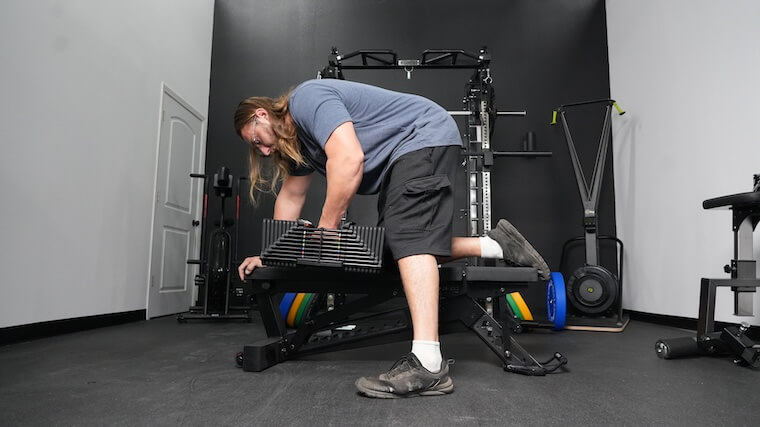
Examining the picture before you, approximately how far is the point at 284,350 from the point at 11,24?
2.17 m

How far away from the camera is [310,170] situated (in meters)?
1.88

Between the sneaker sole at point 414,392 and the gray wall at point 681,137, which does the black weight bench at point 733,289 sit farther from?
the sneaker sole at point 414,392

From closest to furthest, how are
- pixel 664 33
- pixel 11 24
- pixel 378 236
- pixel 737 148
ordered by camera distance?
pixel 378 236 → pixel 11 24 → pixel 737 148 → pixel 664 33

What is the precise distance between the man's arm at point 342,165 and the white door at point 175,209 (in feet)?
8.94

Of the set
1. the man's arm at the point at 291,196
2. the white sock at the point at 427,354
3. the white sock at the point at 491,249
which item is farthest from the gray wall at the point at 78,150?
the white sock at the point at 491,249

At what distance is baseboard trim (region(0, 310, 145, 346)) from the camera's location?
2357 mm

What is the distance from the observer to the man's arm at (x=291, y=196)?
187 centimetres

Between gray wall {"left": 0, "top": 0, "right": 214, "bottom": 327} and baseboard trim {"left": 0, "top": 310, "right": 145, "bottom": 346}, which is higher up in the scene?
gray wall {"left": 0, "top": 0, "right": 214, "bottom": 327}

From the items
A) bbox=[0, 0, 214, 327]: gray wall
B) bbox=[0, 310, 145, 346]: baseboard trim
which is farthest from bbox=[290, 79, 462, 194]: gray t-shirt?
bbox=[0, 310, 145, 346]: baseboard trim

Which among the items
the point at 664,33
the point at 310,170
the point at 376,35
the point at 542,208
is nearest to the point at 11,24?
the point at 310,170

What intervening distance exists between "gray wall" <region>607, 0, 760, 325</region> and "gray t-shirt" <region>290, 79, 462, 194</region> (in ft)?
7.25

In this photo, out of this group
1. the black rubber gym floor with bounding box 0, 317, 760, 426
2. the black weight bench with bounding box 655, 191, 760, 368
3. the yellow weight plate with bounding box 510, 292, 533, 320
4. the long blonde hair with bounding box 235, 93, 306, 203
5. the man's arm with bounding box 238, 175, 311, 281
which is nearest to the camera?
the black rubber gym floor with bounding box 0, 317, 760, 426

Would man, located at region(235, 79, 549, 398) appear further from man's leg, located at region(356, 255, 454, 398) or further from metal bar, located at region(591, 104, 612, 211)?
metal bar, located at region(591, 104, 612, 211)

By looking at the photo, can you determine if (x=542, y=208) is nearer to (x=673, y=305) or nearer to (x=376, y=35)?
(x=673, y=305)
